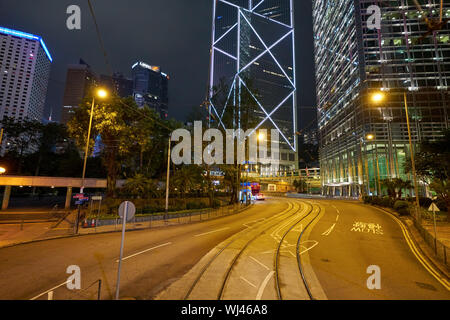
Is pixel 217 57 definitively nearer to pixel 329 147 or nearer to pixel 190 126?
pixel 329 147

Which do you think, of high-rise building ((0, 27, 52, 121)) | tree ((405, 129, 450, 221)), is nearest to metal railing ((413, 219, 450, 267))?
tree ((405, 129, 450, 221))

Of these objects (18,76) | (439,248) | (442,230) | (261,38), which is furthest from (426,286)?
(18,76)

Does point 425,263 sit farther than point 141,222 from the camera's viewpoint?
No

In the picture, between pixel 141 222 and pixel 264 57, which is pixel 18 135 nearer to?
pixel 141 222

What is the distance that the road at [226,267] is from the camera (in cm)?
655

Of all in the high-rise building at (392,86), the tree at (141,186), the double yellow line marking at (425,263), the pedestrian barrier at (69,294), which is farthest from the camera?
the high-rise building at (392,86)

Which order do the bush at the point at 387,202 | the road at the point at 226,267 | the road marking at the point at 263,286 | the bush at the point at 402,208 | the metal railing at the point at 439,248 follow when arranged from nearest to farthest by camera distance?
the road marking at the point at 263,286 < the road at the point at 226,267 < the metal railing at the point at 439,248 < the bush at the point at 402,208 < the bush at the point at 387,202

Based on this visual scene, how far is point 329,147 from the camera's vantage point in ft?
236

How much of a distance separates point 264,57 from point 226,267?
14784cm

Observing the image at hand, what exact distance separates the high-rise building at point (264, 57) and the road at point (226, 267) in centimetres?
11259

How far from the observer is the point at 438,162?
77.5ft

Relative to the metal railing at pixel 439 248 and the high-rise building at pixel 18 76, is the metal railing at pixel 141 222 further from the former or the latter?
the high-rise building at pixel 18 76

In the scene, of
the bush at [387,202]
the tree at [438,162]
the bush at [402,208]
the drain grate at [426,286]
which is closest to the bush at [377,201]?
the bush at [387,202]

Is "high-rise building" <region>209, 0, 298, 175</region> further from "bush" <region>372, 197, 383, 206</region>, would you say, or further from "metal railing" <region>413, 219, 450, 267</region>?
"metal railing" <region>413, 219, 450, 267</region>
